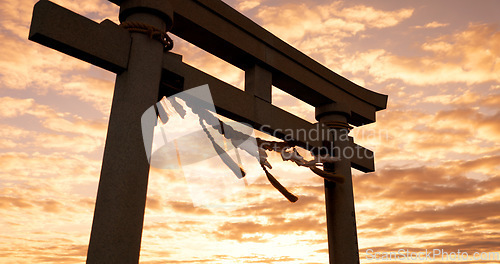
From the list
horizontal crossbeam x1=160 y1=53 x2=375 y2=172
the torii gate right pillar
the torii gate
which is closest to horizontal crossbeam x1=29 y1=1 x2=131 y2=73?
the torii gate

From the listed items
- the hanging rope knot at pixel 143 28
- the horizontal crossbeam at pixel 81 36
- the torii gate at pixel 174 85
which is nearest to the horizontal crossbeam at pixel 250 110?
the torii gate at pixel 174 85

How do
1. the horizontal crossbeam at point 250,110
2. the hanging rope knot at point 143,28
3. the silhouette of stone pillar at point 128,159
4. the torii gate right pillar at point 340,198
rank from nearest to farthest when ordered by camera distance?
1. the silhouette of stone pillar at point 128,159
2. the hanging rope knot at point 143,28
3. the horizontal crossbeam at point 250,110
4. the torii gate right pillar at point 340,198

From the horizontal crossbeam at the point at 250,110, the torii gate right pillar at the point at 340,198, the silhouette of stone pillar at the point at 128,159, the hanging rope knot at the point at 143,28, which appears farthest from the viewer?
the torii gate right pillar at the point at 340,198

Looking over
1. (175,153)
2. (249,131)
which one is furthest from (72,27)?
(249,131)

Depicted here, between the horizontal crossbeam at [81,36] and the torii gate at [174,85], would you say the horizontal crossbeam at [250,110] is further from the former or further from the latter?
the horizontal crossbeam at [81,36]

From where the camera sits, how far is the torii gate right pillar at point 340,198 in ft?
15.0

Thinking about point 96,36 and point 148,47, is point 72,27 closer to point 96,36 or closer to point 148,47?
point 96,36

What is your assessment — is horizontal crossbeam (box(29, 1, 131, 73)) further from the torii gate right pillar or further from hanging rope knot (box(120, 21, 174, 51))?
the torii gate right pillar

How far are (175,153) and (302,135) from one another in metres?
1.58

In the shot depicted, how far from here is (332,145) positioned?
4.87m

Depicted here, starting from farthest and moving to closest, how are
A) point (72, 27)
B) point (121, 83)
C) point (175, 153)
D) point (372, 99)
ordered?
point (372, 99) < point (175, 153) < point (121, 83) < point (72, 27)

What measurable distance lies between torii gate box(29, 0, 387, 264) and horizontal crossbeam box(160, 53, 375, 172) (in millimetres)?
10

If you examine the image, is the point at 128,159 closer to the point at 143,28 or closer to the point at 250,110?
the point at 143,28

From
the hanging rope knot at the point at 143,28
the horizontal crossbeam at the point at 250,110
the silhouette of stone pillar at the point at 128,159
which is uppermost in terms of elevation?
the hanging rope knot at the point at 143,28
